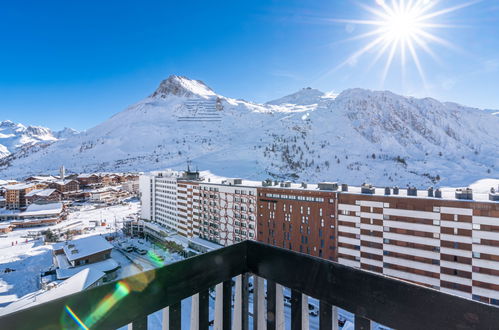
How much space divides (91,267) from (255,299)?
3009cm

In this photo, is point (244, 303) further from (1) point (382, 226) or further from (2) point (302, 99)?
(2) point (302, 99)

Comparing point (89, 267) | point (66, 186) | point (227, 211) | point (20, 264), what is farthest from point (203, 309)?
point (66, 186)

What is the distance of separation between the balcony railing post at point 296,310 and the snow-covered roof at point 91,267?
28365 mm

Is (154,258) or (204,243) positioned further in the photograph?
(154,258)

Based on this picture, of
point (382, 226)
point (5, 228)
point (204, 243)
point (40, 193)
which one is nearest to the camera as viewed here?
point (382, 226)

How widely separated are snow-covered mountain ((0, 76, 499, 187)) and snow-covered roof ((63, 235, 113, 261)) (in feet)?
148

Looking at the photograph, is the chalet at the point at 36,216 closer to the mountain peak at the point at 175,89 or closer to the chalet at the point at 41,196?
the chalet at the point at 41,196

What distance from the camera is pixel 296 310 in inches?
69.7

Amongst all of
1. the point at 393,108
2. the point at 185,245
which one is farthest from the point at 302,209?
the point at 393,108

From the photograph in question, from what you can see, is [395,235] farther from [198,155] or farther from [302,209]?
[198,155]

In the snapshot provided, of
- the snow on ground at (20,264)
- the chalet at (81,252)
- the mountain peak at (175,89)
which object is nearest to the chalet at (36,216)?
Result: the snow on ground at (20,264)

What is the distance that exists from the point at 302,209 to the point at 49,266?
1154 inches

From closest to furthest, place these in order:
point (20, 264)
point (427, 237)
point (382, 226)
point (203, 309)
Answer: point (203, 309) < point (427, 237) < point (382, 226) < point (20, 264)

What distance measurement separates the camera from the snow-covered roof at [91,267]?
23569mm
